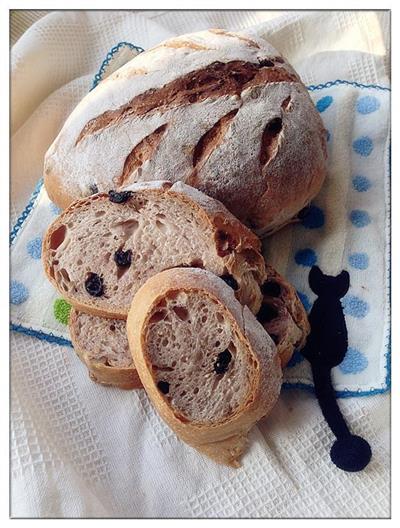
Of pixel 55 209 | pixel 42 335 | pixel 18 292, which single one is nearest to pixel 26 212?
pixel 55 209

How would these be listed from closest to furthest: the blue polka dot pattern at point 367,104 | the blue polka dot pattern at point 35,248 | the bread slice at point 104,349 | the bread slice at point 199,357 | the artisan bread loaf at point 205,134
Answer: the bread slice at point 199,357, the bread slice at point 104,349, the artisan bread loaf at point 205,134, the blue polka dot pattern at point 35,248, the blue polka dot pattern at point 367,104

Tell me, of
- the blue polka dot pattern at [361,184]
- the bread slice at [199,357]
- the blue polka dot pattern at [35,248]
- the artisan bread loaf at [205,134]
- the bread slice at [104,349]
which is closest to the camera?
the bread slice at [199,357]

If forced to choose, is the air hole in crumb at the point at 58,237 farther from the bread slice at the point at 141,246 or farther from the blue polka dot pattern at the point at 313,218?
the blue polka dot pattern at the point at 313,218

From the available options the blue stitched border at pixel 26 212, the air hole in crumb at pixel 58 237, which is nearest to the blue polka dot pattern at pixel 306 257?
the air hole in crumb at pixel 58 237

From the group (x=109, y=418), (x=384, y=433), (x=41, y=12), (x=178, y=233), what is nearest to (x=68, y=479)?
(x=109, y=418)

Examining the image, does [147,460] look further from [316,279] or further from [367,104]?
[367,104]
